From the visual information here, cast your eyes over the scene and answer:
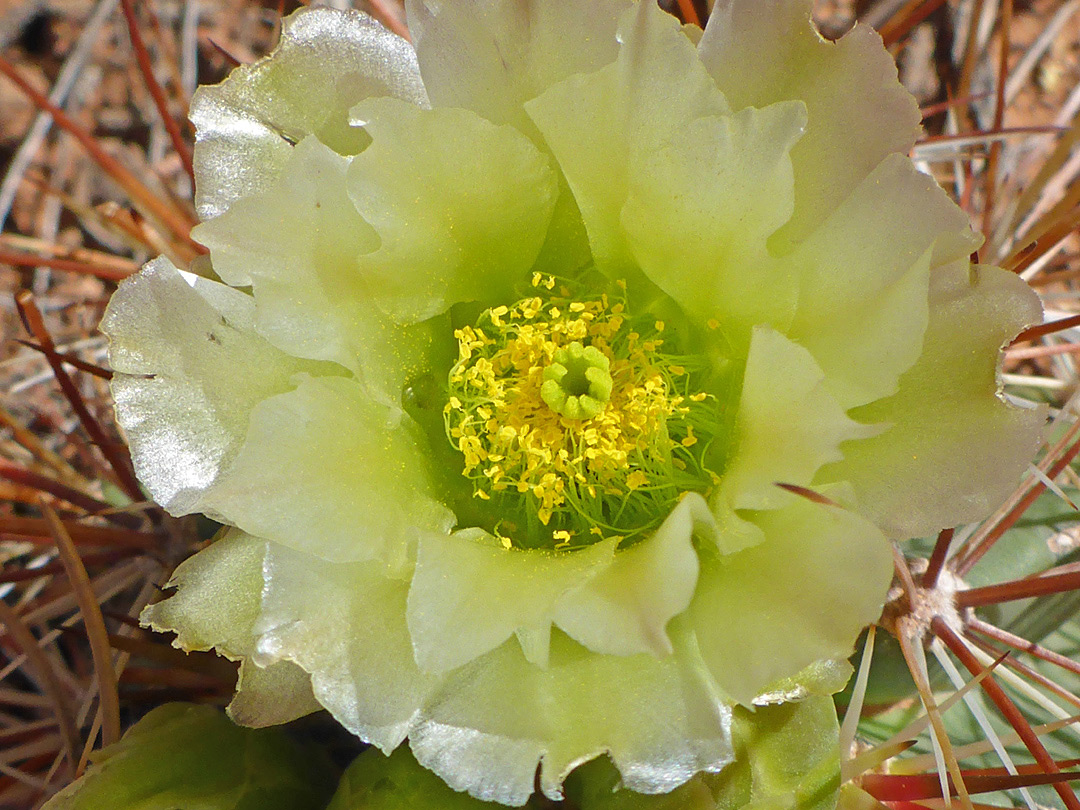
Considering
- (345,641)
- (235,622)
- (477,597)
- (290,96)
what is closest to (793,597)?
(477,597)

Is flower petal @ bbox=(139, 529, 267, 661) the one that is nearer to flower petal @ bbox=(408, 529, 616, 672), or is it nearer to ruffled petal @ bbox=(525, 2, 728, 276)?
flower petal @ bbox=(408, 529, 616, 672)

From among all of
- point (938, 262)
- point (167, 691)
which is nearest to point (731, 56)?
point (938, 262)

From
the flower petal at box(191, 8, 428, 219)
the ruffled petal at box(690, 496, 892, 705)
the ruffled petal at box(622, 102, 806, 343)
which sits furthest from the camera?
the flower petal at box(191, 8, 428, 219)

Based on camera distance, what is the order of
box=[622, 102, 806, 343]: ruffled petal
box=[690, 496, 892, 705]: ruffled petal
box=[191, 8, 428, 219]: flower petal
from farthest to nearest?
box=[191, 8, 428, 219]: flower petal
box=[622, 102, 806, 343]: ruffled petal
box=[690, 496, 892, 705]: ruffled petal

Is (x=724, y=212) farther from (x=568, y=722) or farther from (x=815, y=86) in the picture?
(x=568, y=722)

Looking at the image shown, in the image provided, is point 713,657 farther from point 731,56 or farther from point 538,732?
point 731,56

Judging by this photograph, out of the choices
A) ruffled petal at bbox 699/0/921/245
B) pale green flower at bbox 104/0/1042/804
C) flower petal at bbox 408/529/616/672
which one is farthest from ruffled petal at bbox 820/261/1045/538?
flower petal at bbox 408/529/616/672
